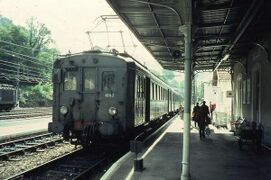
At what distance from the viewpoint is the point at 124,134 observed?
42.2 ft

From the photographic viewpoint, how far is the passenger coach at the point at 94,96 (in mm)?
12859

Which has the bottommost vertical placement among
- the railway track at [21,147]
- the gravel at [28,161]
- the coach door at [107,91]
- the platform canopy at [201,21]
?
the gravel at [28,161]

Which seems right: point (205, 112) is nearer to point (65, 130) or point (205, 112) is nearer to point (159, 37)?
point (159, 37)

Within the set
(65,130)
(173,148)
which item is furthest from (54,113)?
(173,148)

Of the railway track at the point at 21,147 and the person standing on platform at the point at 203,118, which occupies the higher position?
the person standing on platform at the point at 203,118

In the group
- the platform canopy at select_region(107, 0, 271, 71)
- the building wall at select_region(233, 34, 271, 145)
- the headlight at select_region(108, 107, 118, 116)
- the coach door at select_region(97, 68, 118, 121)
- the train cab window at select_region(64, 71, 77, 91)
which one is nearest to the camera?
the platform canopy at select_region(107, 0, 271, 71)

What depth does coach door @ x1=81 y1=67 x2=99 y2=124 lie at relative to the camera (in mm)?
13227

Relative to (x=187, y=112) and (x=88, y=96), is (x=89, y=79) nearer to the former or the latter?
(x=88, y=96)

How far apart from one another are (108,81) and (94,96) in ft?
2.07

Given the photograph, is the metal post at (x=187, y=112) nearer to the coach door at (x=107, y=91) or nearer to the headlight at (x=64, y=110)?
the coach door at (x=107, y=91)

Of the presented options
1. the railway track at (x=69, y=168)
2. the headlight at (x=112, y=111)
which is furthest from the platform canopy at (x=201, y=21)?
the railway track at (x=69, y=168)

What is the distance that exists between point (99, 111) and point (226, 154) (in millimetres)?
4009

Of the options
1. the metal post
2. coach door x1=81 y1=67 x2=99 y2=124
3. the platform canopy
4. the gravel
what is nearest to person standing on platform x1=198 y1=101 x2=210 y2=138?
the platform canopy

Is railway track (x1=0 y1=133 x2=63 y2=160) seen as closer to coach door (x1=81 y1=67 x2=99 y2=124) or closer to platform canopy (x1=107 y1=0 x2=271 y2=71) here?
coach door (x1=81 y1=67 x2=99 y2=124)
